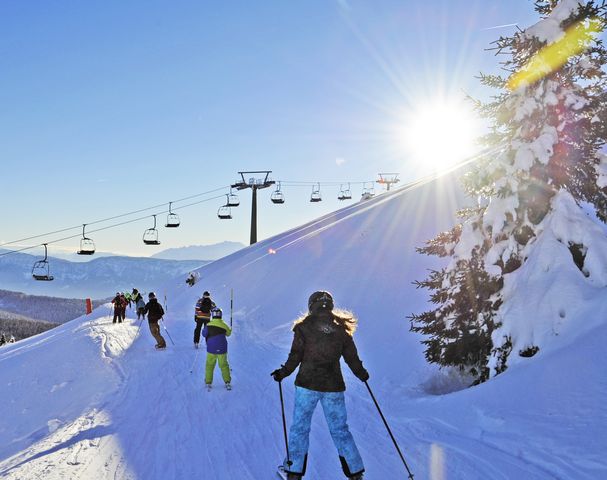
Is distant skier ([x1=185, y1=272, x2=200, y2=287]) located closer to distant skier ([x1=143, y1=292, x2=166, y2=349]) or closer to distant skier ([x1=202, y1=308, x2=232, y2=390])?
distant skier ([x1=143, y1=292, x2=166, y2=349])

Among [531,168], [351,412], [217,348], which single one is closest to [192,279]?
[217,348]

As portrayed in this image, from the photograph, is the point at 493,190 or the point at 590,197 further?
the point at 493,190

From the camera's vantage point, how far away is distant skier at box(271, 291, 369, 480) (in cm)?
503

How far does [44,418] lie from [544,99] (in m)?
12.1

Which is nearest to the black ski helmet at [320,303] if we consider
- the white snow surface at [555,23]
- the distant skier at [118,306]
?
the white snow surface at [555,23]

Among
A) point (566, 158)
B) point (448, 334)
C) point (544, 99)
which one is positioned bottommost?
point (448, 334)

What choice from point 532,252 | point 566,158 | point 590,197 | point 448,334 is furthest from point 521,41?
point 448,334

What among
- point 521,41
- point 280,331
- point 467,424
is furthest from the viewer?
point 280,331

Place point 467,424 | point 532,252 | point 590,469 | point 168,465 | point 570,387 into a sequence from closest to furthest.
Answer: point 590,469 → point 168,465 → point 570,387 → point 467,424 → point 532,252

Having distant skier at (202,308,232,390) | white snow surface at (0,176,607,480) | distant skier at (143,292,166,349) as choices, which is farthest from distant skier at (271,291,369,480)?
distant skier at (143,292,166,349)

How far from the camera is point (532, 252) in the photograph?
8711mm

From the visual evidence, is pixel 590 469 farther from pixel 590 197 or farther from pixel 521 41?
pixel 521 41

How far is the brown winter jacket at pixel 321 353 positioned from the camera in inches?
198

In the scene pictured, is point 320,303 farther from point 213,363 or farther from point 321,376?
point 213,363
